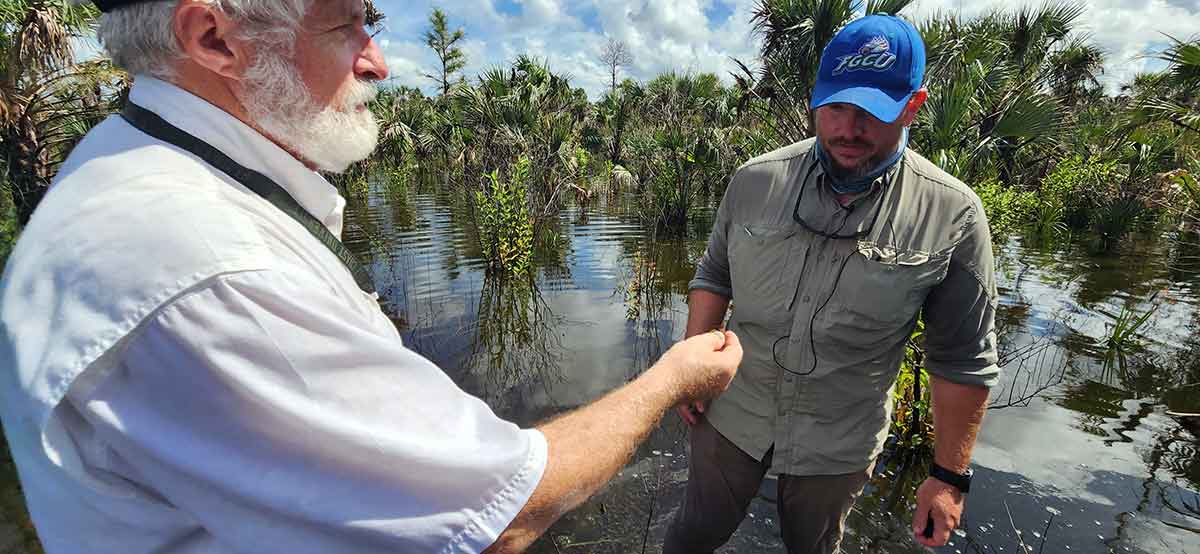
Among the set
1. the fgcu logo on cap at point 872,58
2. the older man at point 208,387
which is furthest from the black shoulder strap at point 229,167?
the fgcu logo on cap at point 872,58

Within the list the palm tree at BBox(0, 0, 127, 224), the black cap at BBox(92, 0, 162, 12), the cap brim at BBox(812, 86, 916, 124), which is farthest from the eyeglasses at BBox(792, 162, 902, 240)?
the palm tree at BBox(0, 0, 127, 224)

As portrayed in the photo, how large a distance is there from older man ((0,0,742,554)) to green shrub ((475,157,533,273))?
751 cm

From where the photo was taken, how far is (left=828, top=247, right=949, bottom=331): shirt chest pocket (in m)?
1.93

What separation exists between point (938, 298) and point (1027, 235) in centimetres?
1539

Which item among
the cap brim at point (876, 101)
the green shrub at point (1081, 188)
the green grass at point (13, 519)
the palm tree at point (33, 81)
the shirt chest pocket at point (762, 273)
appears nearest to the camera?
the cap brim at point (876, 101)

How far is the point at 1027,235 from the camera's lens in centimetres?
1376

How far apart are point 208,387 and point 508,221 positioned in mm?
8473

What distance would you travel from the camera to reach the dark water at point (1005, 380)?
12.3 ft

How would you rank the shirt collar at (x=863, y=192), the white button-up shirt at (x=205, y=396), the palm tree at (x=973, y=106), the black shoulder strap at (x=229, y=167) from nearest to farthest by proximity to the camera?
the white button-up shirt at (x=205, y=396) < the black shoulder strap at (x=229, y=167) < the shirt collar at (x=863, y=192) < the palm tree at (x=973, y=106)

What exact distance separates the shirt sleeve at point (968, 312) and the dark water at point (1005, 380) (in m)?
1.92

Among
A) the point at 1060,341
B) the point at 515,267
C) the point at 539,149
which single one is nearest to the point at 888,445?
the point at 1060,341

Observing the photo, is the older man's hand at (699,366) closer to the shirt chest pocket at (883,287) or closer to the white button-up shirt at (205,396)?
the white button-up shirt at (205,396)

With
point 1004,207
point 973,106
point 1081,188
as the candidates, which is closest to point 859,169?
point 973,106

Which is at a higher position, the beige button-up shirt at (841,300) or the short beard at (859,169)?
the short beard at (859,169)
